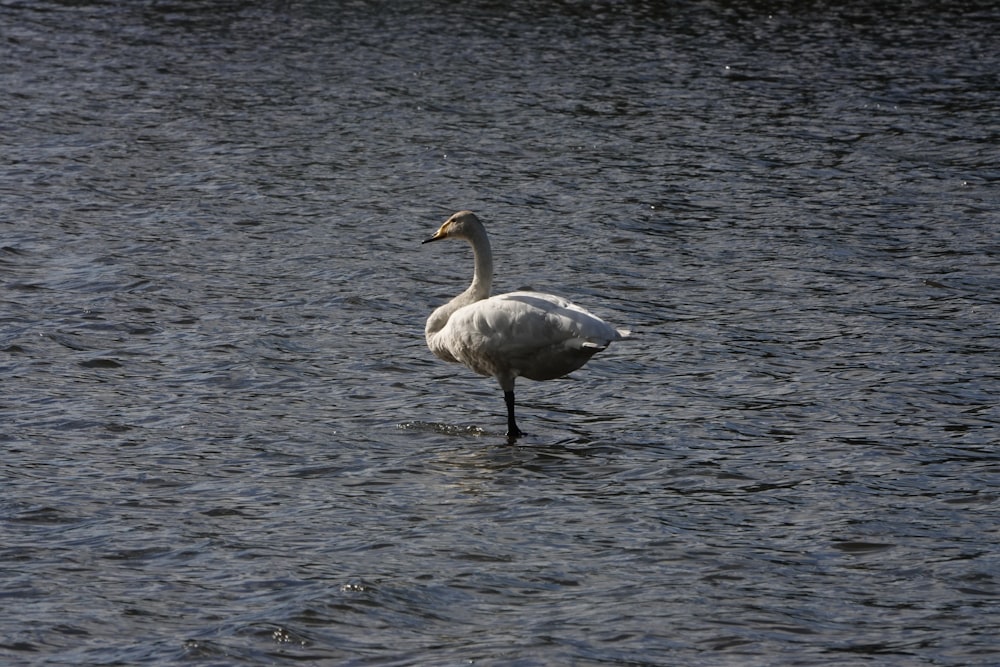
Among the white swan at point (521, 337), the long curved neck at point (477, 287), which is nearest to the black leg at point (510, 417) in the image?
the white swan at point (521, 337)

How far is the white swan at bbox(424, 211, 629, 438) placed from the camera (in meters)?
11.4

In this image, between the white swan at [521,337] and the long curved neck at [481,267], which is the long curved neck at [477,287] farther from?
the white swan at [521,337]

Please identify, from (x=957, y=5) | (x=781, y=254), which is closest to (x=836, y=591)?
(x=781, y=254)

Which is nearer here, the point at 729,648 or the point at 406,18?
the point at 729,648

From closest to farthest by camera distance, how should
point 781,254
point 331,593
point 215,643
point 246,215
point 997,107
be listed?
point 215,643 → point 331,593 → point 781,254 → point 246,215 → point 997,107

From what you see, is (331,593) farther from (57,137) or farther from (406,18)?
(406,18)

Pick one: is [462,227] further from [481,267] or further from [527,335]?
[527,335]

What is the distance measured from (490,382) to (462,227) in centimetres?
160

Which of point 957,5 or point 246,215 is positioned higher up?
point 957,5

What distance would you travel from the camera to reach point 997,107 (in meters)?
25.0

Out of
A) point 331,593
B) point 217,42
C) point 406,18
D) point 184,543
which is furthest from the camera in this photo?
point 406,18

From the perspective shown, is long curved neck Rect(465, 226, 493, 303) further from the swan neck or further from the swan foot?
the swan foot

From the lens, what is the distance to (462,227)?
12.7m

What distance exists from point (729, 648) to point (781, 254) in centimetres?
950
